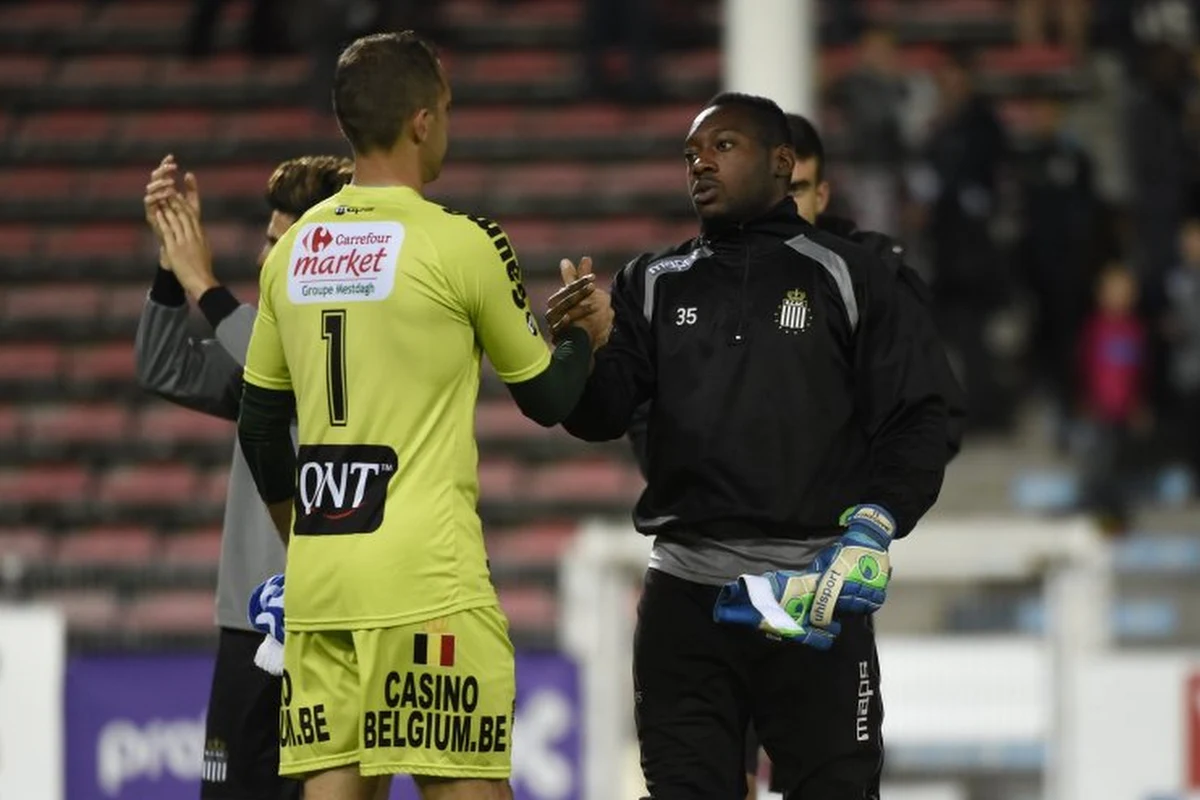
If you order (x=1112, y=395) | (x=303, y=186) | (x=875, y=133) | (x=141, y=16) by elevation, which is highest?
(x=141, y=16)

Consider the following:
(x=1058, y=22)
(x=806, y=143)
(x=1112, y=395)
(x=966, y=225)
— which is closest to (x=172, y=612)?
(x=966, y=225)

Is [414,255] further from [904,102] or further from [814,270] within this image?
[904,102]

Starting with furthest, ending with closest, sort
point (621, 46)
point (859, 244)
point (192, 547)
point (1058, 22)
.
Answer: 1. point (1058, 22)
2. point (621, 46)
3. point (192, 547)
4. point (859, 244)

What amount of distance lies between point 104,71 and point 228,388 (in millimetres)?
10589

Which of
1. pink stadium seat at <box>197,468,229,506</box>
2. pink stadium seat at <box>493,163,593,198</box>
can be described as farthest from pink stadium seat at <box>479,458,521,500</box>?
pink stadium seat at <box>493,163,593,198</box>

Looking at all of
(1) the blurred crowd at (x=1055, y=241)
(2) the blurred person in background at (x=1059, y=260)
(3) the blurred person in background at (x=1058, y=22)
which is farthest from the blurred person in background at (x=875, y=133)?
(3) the blurred person in background at (x=1058, y=22)

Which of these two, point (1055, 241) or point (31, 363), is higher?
point (1055, 241)

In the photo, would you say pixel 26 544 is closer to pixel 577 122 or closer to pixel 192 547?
pixel 192 547

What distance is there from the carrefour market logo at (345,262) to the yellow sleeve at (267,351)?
0.08m

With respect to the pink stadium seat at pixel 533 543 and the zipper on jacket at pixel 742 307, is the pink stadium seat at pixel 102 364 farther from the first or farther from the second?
the zipper on jacket at pixel 742 307

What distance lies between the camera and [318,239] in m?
4.32

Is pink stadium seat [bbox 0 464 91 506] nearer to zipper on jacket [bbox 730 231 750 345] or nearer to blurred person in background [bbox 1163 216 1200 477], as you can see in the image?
blurred person in background [bbox 1163 216 1200 477]

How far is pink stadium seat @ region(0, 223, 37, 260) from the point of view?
14102 millimetres

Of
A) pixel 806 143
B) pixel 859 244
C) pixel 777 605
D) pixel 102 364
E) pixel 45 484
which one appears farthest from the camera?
pixel 102 364
